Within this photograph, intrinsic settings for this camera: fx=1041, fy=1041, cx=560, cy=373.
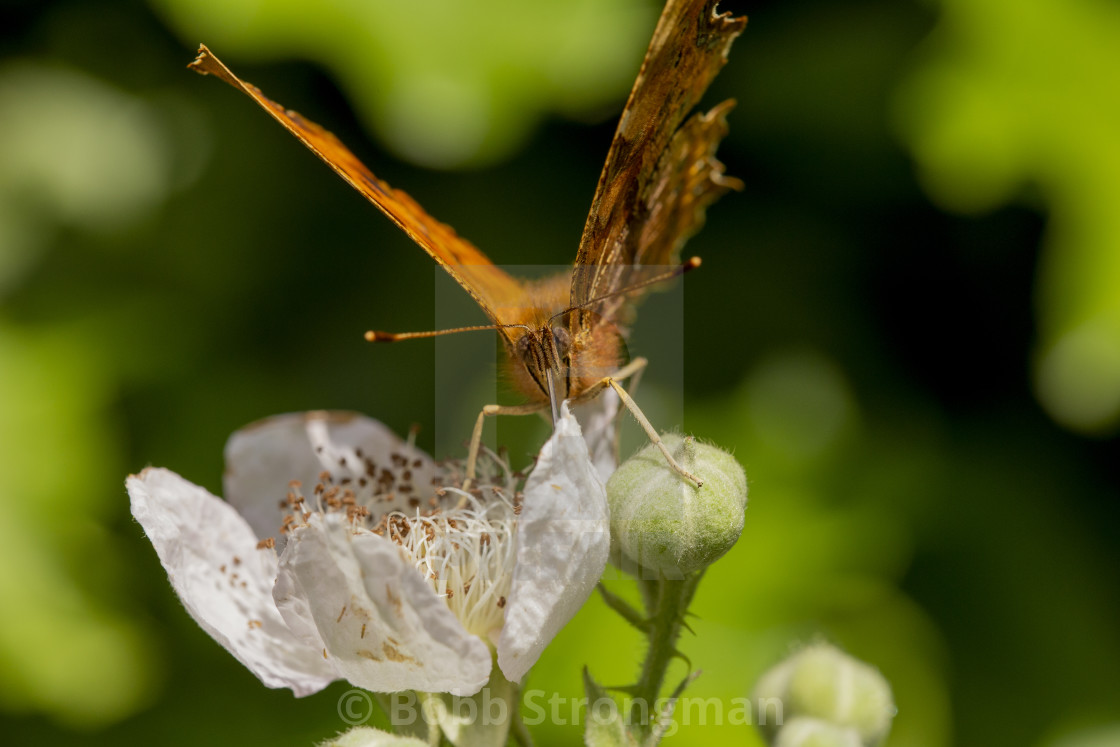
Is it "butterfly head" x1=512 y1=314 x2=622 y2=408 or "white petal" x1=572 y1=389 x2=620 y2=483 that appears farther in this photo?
→ "white petal" x1=572 y1=389 x2=620 y2=483

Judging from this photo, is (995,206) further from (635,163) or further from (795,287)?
(635,163)

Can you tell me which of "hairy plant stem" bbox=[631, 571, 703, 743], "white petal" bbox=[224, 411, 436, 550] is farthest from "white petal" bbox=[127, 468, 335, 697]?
"hairy plant stem" bbox=[631, 571, 703, 743]

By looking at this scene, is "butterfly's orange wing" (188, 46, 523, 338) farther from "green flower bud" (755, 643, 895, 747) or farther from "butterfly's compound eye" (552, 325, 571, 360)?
"green flower bud" (755, 643, 895, 747)

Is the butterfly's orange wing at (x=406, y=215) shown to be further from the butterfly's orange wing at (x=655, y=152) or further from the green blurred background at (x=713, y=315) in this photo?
the green blurred background at (x=713, y=315)

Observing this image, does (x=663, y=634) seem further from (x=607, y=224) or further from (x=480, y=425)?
(x=607, y=224)

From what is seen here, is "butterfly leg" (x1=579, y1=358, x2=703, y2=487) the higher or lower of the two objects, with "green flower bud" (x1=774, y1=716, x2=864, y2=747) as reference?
higher

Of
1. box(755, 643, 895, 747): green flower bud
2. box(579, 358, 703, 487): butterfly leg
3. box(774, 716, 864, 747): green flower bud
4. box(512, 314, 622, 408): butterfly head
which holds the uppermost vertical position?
box(512, 314, 622, 408): butterfly head

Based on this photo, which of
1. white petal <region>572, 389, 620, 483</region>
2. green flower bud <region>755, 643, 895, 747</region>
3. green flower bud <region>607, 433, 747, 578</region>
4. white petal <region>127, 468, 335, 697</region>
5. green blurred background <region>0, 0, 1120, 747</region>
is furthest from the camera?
green blurred background <region>0, 0, 1120, 747</region>
